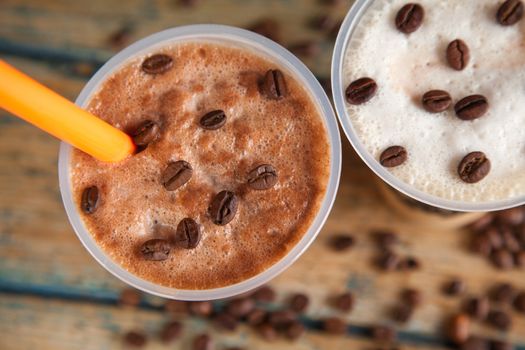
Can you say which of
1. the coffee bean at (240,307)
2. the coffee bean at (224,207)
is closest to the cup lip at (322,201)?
the coffee bean at (224,207)

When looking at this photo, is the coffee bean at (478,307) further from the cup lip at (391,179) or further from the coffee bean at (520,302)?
the cup lip at (391,179)

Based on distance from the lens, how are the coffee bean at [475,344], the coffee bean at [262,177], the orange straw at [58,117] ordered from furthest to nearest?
the coffee bean at [475,344] < the coffee bean at [262,177] < the orange straw at [58,117]

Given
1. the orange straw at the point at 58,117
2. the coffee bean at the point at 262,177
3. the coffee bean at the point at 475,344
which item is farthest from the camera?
the coffee bean at the point at 475,344

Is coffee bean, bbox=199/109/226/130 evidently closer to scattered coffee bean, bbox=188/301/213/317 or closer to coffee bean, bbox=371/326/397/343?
scattered coffee bean, bbox=188/301/213/317

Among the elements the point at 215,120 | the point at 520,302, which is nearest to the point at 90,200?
the point at 215,120

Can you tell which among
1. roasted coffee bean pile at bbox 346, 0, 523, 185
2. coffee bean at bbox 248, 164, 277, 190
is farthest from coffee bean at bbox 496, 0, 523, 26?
coffee bean at bbox 248, 164, 277, 190

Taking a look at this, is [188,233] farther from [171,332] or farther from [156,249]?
[171,332]

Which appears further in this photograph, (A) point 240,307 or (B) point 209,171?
(A) point 240,307

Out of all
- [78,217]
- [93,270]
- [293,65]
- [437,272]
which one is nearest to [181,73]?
[293,65]
